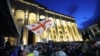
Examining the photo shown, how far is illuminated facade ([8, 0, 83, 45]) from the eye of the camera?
64406 millimetres

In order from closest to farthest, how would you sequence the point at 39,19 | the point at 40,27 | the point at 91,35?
the point at 40,27 < the point at 91,35 < the point at 39,19

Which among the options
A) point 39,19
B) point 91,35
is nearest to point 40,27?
point 91,35

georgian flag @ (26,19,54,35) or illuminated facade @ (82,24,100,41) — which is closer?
illuminated facade @ (82,24,100,41)

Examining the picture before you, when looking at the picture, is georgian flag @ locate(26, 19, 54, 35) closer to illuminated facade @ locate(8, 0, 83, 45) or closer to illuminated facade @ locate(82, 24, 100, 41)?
illuminated facade @ locate(82, 24, 100, 41)

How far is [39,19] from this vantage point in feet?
227

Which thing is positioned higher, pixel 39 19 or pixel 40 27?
pixel 39 19

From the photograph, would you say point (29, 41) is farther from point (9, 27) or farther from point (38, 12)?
point (9, 27)

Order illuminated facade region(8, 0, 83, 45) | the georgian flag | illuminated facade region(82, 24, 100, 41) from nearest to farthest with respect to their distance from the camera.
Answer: illuminated facade region(82, 24, 100, 41)
the georgian flag
illuminated facade region(8, 0, 83, 45)

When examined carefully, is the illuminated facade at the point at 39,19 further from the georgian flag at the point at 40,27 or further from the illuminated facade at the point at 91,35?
the georgian flag at the point at 40,27

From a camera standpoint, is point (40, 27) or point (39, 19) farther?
point (39, 19)

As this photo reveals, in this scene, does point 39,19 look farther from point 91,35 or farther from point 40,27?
point 40,27

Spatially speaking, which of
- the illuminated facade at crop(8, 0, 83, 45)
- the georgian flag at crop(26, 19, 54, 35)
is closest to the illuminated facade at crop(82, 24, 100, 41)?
the georgian flag at crop(26, 19, 54, 35)

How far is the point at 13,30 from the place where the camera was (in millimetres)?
15164

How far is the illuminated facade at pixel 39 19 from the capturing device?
64.4 m
